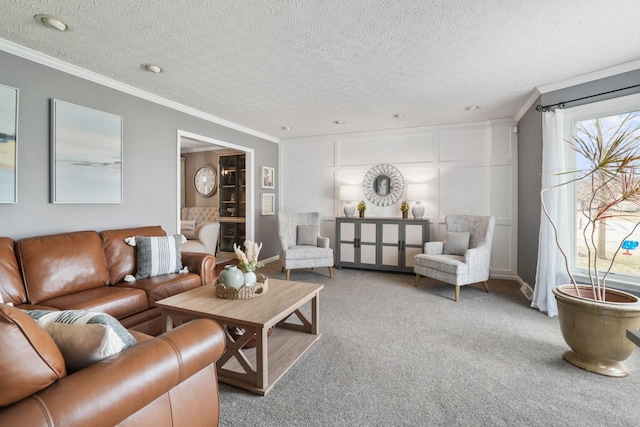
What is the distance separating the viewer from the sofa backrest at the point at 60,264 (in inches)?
89.7

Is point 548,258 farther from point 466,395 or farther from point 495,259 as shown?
point 466,395

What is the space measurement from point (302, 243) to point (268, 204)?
1218 millimetres

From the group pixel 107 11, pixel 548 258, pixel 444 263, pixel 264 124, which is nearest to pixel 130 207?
pixel 107 11

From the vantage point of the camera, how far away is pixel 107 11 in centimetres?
198

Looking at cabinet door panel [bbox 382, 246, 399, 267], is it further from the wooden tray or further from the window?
the wooden tray

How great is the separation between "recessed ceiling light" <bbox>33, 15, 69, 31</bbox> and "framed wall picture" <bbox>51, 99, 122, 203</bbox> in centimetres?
77

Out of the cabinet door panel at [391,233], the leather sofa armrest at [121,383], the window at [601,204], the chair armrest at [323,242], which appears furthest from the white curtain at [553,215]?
the leather sofa armrest at [121,383]

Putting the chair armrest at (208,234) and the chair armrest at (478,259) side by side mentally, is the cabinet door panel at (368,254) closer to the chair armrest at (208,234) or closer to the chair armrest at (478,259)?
the chair armrest at (478,259)

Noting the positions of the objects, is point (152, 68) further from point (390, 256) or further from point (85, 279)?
point (390, 256)

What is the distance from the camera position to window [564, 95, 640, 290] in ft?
8.77

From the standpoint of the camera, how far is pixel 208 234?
5.46 m

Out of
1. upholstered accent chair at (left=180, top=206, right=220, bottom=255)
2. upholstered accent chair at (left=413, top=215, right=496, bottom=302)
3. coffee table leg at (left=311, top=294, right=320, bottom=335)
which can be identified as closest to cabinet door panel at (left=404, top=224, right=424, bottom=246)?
upholstered accent chair at (left=413, top=215, right=496, bottom=302)

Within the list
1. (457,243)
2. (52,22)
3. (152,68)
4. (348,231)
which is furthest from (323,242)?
(52,22)

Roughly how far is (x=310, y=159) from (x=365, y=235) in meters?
1.87
